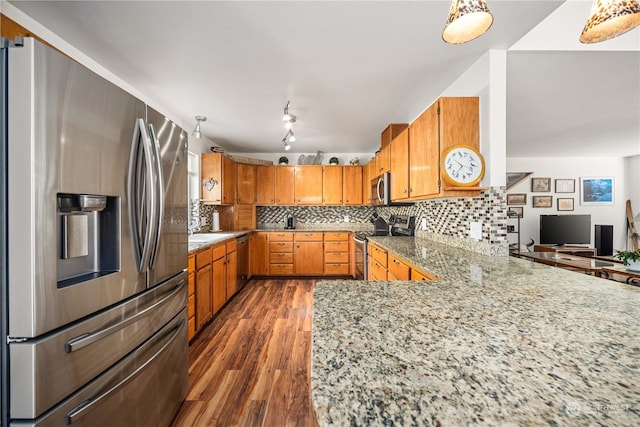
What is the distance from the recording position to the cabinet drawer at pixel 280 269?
14.8 ft

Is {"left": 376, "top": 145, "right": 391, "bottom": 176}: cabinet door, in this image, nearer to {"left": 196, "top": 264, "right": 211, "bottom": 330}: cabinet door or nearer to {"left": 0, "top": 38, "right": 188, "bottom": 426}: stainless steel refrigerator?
{"left": 196, "top": 264, "right": 211, "bottom": 330}: cabinet door

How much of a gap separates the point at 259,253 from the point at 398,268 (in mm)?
2935

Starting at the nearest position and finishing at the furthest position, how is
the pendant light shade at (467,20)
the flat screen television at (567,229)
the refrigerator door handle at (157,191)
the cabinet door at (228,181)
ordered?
the pendant light shade at (467,20) → the refrigerator door handle at (157,191) → the cabinet door at (228,181) → the flat screen television at (567,229)

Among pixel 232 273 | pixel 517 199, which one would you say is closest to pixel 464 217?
pixel 232 273

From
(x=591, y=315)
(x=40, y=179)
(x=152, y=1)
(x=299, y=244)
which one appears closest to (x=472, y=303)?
(x=591, y=315)

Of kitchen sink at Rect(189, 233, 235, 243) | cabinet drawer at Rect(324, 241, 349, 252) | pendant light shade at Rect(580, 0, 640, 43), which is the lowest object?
cabinet drawer at Rect(324, 241, 349, 252)

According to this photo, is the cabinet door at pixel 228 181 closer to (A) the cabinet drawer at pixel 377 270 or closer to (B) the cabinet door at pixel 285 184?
(B) the cabinet door at pixel 285 184

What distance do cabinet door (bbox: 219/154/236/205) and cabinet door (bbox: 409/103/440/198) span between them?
2806 mm

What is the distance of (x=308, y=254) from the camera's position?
452 cm

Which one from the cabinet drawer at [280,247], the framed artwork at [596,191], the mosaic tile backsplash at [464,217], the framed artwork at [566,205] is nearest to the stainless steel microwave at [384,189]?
the mosaic tile backsplash at [464,217]

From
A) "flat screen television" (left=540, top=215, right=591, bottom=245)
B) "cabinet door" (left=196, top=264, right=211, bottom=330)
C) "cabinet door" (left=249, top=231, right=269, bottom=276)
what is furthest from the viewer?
"flat screen television" (left=540, top=215, right=591, bottom=245)

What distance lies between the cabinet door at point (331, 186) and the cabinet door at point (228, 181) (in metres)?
1.61

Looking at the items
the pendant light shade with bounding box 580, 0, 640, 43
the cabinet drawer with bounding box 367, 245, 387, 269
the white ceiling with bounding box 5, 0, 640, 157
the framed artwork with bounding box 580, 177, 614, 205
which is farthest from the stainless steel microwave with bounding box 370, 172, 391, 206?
the framed artwork with bounding box 580, 177, 614, 205

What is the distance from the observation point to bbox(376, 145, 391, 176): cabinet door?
331 cm
